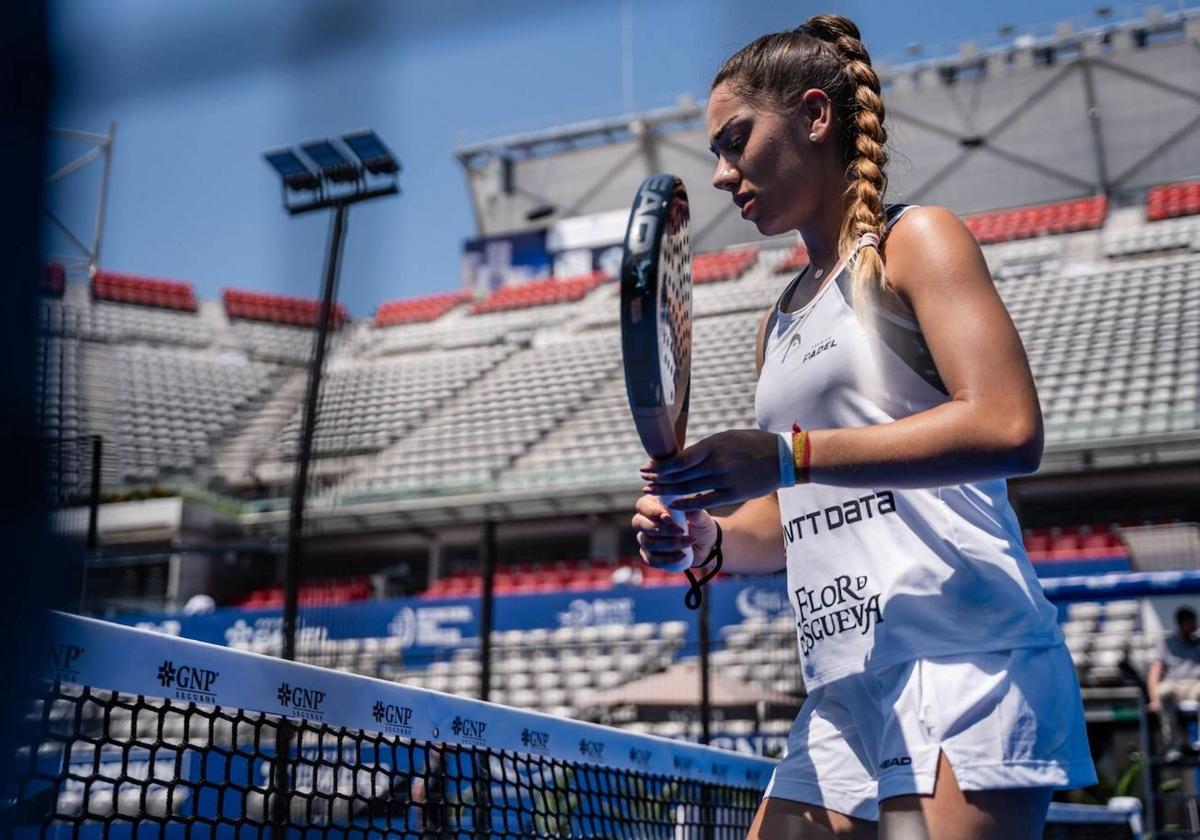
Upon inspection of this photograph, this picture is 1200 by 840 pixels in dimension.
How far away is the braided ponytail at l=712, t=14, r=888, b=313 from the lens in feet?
5.06

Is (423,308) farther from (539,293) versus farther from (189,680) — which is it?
(189,680)

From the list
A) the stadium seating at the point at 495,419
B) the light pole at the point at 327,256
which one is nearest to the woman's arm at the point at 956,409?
the light pole at the point at 327,256

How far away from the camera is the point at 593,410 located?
21.0m

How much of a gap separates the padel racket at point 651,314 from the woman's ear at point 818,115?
21 cm

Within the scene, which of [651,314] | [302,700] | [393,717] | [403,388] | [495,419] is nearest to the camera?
[651,314]

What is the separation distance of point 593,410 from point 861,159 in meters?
19.4

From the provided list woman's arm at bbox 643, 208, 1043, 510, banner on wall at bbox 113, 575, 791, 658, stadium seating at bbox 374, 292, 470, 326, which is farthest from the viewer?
stadium seating at bbox 374, 292, 470, 326

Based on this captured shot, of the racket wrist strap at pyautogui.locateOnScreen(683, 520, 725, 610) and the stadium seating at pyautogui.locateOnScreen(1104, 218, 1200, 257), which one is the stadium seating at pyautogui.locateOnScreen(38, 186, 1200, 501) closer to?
the stadium seating at pyautogui.locateOnScreen(1104, 218, 1200, 257)

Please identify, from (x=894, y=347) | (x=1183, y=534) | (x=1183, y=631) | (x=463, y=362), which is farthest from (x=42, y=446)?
(x=463, y=362)

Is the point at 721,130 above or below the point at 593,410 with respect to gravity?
below

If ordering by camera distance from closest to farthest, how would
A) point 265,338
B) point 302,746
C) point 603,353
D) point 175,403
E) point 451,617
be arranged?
1. point 302,746
2. point 451,617
3. point 175,403
4. point 603,353
5. point 265,338

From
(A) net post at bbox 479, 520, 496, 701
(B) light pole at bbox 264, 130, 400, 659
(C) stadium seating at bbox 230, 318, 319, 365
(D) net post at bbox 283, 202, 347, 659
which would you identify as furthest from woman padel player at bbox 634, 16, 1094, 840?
(C) stadium seating at bbox 230, 318, 319, 365

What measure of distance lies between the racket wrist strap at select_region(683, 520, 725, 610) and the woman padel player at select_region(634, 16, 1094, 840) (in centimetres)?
3

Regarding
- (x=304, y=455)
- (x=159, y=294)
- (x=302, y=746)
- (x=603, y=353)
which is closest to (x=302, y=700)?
(x=302, y=746)
